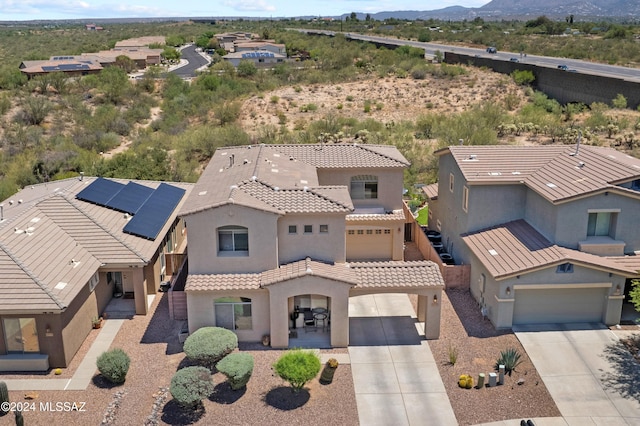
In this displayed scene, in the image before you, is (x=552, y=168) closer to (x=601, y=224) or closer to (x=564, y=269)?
(x=601, y=224)

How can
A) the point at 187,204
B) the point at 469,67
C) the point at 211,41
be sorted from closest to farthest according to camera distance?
the point at 187,204 → the point at 469,67 → the point at 211,41

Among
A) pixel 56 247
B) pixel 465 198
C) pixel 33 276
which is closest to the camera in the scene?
pixel 33 276

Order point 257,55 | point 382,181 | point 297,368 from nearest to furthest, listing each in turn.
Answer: point 297,368
point 382,181
point 257,55

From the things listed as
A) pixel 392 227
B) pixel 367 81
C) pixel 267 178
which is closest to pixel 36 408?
pixel 267 178

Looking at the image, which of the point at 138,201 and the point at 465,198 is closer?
the point at 465,198

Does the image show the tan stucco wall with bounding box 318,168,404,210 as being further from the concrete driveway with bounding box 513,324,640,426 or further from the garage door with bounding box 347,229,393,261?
the concrete driveway with bounding box 513,324,640,426

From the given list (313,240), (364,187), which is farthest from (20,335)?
(364,187)

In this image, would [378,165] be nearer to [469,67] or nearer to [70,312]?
[70,312]
